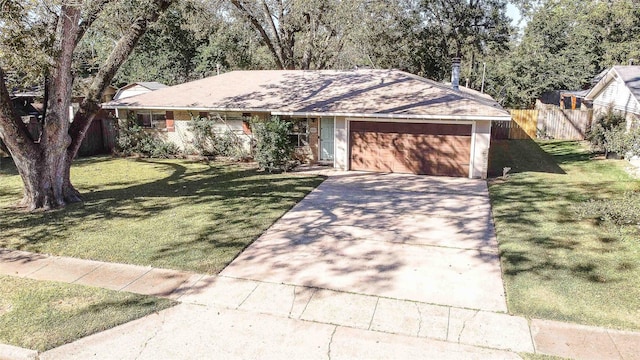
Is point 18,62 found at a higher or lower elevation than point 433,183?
higher

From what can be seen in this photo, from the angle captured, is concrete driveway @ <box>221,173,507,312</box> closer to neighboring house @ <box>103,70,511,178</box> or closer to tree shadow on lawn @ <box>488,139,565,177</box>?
neighboring house @ <box>103,70,511,178</box>

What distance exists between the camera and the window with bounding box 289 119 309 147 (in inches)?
701

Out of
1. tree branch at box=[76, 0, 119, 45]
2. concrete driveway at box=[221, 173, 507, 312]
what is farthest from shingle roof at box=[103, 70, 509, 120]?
tree branch at box=[76, 0, 119, 45]

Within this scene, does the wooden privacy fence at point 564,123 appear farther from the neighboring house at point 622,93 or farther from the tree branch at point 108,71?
the tree branch at point 108,71

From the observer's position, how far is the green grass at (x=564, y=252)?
6.73m

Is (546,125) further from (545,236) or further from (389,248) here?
(389,248)

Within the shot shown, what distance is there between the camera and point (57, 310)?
6.86 meters

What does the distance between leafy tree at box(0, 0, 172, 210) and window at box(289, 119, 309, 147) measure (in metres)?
6.70

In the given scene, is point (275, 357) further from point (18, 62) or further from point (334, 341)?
point (18, 62)

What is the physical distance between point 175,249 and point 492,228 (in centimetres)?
698

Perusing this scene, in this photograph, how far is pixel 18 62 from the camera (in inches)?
383

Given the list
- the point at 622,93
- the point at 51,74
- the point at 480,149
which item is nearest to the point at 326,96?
the point at 480,149

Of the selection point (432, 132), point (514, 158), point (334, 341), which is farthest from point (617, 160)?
point (334, 341)

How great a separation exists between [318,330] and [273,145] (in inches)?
419
